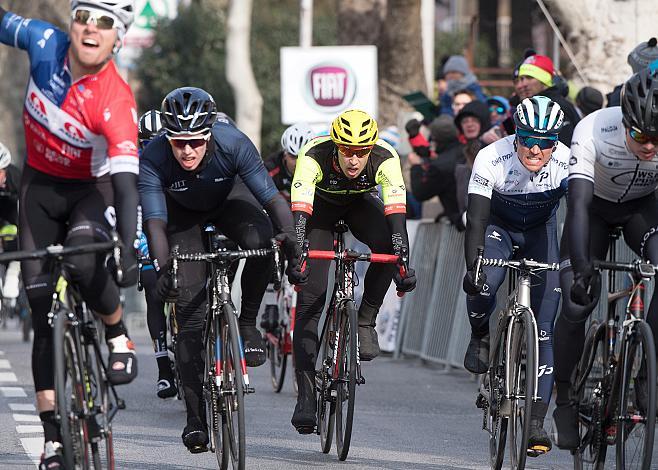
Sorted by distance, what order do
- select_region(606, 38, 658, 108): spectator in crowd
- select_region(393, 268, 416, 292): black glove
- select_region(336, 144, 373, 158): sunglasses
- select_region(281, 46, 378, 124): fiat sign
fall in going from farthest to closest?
select_region(281, 46, 378, 124): fiat sign → select_region(606, 38, 658, 108): spectator in crowd → select_region(336, 144, 373, 158): sunglasses → select_region(393, 268, 416, 292): black glove

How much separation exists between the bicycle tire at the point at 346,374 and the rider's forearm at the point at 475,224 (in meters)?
1.05

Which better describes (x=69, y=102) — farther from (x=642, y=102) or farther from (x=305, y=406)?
(x=305, y=406)

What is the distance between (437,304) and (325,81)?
5.90 m

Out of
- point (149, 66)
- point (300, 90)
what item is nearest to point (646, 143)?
point (300, 90)

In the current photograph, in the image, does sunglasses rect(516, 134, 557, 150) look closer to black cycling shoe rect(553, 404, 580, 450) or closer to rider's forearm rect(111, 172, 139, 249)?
black cycling shoe rect(553, 404, 580, 450)

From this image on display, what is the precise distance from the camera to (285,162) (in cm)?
1421

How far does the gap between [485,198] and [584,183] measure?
1.29 metres

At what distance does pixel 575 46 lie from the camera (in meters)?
18.6

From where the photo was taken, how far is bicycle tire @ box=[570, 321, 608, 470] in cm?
869

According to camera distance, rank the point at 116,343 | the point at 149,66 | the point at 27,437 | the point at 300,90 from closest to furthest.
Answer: the point at 116,343, the point at 27,437, the point at 300,90, the point at 149,66

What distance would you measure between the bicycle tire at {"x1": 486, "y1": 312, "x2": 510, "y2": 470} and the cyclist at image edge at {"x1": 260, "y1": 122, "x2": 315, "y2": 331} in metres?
4.18

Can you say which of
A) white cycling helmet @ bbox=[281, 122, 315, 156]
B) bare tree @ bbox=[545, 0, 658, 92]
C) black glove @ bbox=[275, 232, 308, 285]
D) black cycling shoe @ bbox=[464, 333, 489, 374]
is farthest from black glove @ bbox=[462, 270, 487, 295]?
bare tree @ bbox=[545, 0, 658, 92]

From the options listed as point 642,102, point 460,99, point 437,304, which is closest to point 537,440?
point 642,102

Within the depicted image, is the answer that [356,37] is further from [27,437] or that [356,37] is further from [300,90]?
[27,437]
